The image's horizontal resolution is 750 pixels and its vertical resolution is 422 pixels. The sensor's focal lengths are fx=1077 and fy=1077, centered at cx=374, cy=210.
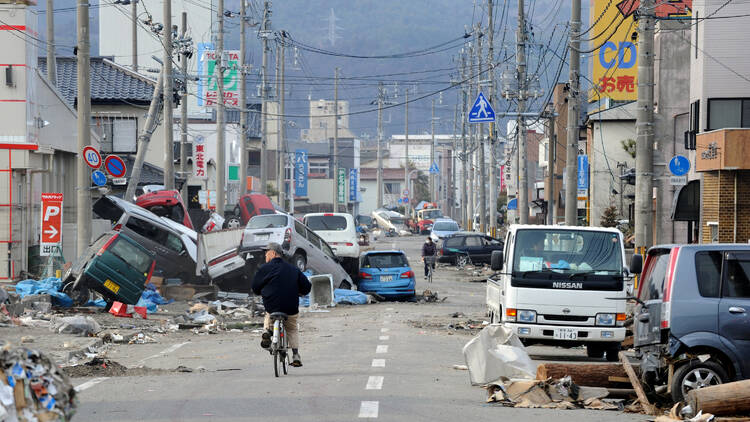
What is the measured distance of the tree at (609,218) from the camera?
51.2 meters

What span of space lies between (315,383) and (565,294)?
492cm

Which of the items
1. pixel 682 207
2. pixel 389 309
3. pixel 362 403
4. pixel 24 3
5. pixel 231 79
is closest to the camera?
pixel 362 403

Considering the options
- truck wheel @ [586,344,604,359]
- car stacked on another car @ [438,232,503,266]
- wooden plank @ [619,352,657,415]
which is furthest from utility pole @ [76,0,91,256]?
car stacked on another car @ [438,232,503,266]

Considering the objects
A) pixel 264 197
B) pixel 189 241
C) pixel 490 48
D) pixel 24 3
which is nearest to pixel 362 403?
pixel 189 241

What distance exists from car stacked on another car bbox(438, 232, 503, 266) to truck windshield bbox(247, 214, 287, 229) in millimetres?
20147

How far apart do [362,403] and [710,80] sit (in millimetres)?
24492

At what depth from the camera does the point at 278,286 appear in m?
15.0

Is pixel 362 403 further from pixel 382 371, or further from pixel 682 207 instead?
pixel 682 207

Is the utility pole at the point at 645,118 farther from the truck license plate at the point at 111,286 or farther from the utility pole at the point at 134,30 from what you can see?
the utility pole at the point at 134,30

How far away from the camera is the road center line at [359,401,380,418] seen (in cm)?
1088

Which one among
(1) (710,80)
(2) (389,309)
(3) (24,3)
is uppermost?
(3) (24,3)

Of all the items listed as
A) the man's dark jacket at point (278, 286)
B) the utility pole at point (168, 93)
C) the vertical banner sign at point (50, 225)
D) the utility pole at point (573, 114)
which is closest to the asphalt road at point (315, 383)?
the man's dark jacket at point (278, 286)

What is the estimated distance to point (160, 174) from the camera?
189 ft

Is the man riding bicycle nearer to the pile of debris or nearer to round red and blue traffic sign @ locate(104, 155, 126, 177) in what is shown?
the pile of debris
